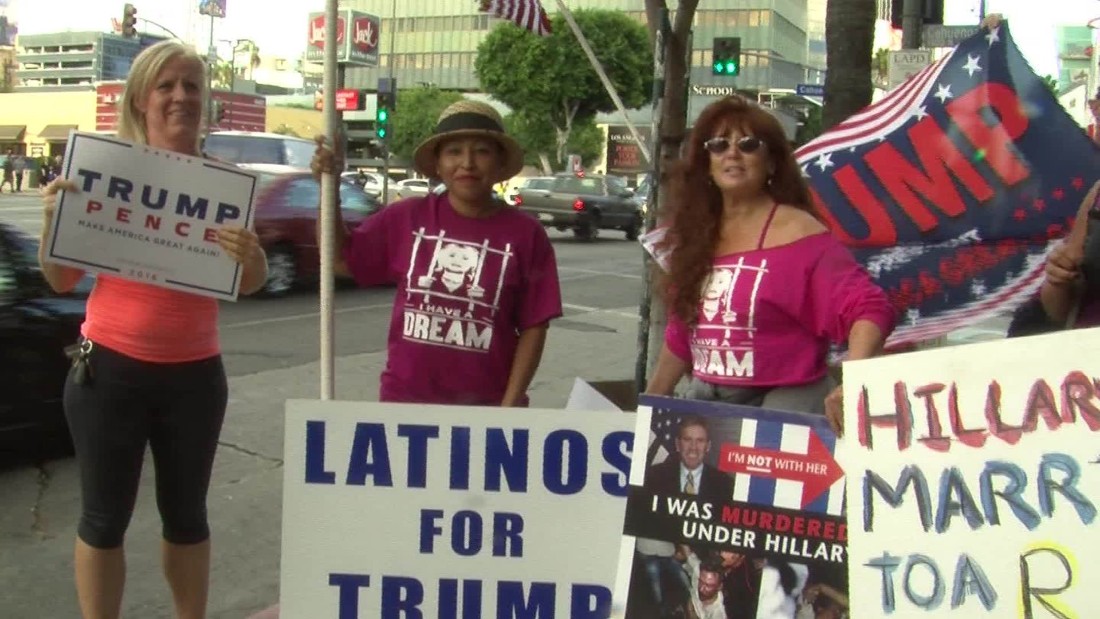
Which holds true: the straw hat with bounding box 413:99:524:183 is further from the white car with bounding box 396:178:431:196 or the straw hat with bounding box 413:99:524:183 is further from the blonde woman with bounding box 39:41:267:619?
the white car with bounding box 396:178:431:196

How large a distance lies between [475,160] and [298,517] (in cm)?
104

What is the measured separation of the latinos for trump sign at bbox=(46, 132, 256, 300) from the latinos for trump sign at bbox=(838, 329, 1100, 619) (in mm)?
1685

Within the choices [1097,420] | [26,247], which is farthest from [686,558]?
[26,247]

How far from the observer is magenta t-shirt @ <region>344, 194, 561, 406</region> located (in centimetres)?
315

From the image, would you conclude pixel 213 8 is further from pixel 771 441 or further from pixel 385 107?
pixel 771 441

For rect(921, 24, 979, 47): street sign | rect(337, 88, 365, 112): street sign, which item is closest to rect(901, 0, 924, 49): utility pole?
rect(921, 24, 979, 47): street sign

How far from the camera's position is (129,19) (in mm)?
39625

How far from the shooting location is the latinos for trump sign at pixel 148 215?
120 inches

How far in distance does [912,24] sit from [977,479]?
9.31 metres

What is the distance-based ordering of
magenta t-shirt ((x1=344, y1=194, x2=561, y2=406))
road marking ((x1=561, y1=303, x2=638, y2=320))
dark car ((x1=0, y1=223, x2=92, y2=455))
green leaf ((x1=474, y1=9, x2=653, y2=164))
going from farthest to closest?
1. green leaf ((x1=474, y1=9, x2=653, y2=164))
2. road marking ((x1=561, y1=303, x2=638, y2=320))
3. dark car ((x1=0, y1=223, x2=92, y2=455))
4. magenta t-shirt ((x1=344, y1=194, x2=561, y2=406))

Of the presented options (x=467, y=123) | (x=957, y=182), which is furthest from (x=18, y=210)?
(x=957, y=182)

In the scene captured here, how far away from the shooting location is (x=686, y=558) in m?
2.70

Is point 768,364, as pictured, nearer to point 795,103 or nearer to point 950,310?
point 950,310

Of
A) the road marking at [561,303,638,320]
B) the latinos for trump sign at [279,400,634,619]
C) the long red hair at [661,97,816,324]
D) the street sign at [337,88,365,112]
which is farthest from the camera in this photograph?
the street sign at [337,88,365,112]
